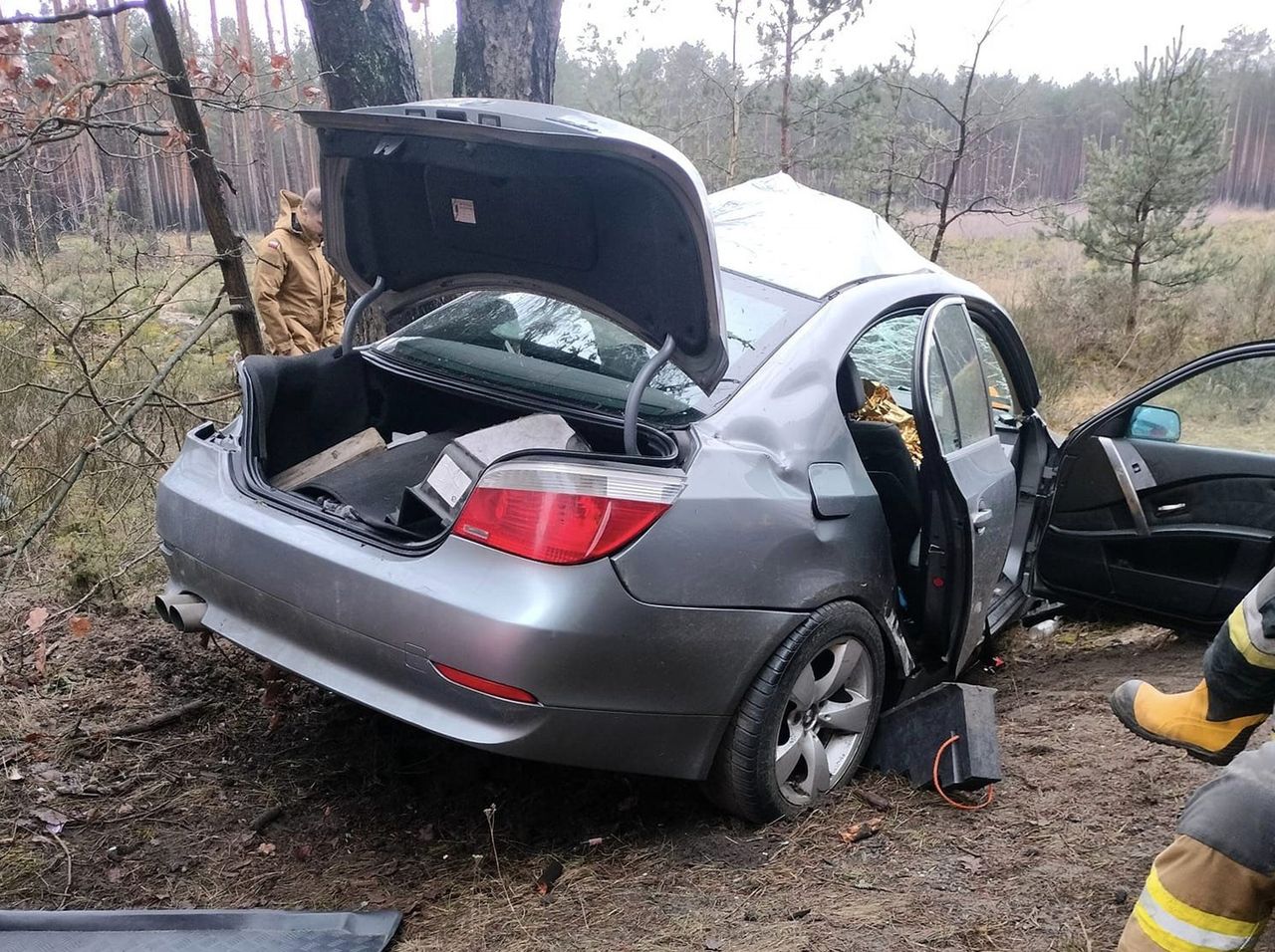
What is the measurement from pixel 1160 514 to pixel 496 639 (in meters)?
3.00

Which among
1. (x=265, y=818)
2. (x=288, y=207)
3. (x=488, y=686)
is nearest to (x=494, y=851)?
(x=488, y=686)

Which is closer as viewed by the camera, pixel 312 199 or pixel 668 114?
pixel 312 199

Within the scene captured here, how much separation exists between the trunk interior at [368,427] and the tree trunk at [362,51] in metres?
2.35

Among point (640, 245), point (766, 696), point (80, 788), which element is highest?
point (640, 245)

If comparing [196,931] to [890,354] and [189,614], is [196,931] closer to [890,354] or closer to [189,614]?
[189,614]

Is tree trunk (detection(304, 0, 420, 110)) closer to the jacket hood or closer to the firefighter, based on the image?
the jacket hood

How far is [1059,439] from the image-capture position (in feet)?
15.3

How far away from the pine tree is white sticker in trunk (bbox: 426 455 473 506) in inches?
494

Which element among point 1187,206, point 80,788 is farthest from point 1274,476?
point 1187,206

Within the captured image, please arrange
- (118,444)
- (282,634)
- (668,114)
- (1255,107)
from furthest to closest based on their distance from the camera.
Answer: (1255,107), (668,114), (118,444), (282,634)

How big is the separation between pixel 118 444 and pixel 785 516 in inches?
183

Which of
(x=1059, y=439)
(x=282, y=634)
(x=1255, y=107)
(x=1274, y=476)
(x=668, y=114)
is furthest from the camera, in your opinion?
(x=1255, y=107)

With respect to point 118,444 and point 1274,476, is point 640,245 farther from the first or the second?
point 118,444

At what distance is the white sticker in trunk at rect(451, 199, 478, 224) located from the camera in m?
2.96
